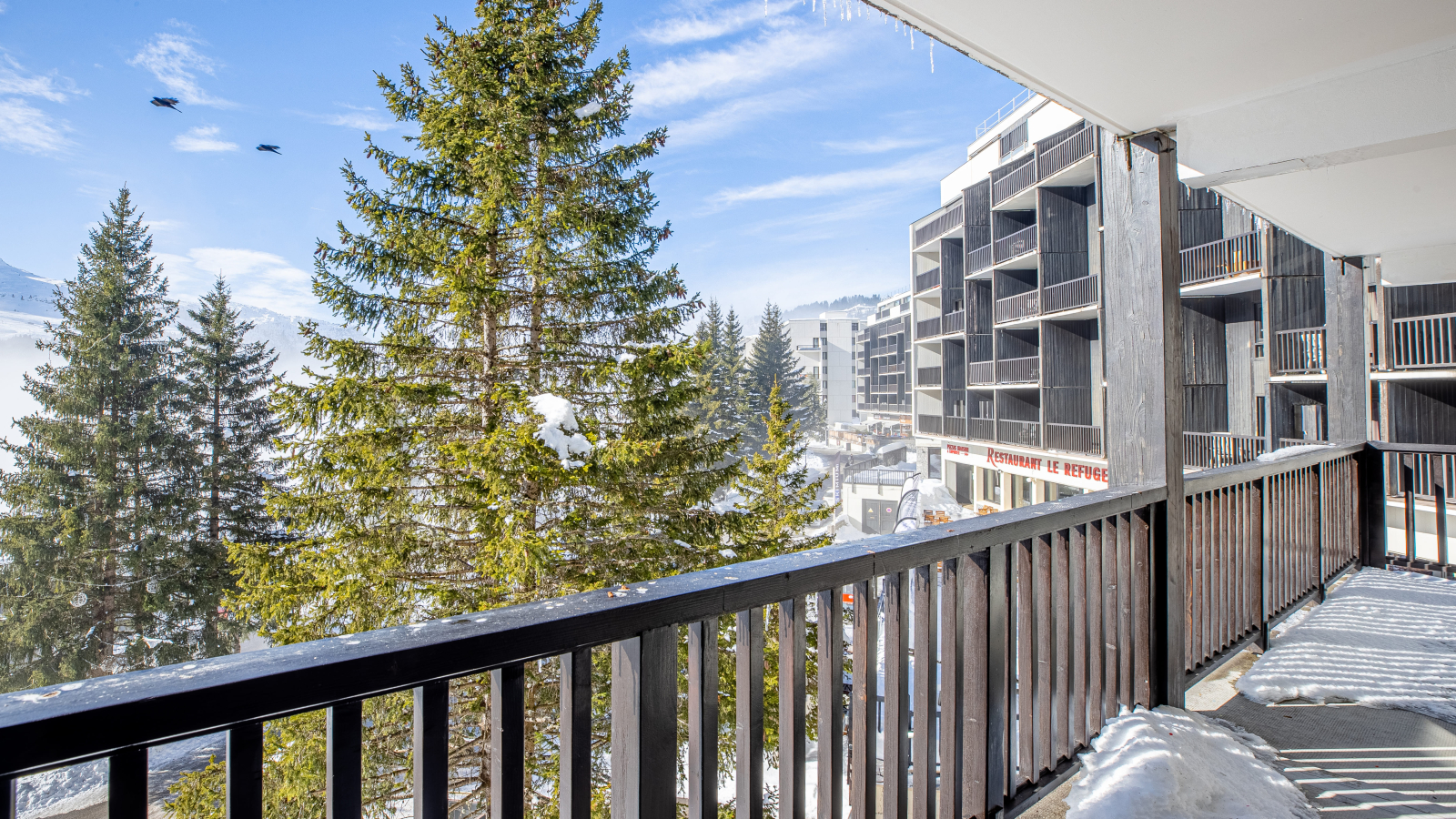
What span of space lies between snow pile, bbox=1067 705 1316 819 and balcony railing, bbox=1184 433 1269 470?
437 inches

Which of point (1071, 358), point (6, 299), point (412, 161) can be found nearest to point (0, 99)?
point (6, 299)

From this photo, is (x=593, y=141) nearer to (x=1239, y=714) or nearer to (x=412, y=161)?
(x=412, y=161)

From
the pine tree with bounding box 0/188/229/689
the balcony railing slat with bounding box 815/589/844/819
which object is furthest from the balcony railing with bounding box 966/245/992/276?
the pine tree with bounding box 0/188/229/689

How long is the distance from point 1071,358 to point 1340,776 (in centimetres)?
1500

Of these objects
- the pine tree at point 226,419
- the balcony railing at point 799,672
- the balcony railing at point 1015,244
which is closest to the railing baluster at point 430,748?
the balcony railing at point 799,672

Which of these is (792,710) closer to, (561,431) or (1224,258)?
(561,431)

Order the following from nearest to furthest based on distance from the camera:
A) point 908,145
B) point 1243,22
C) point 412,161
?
point 1243,22 < point 412,161 < point 908,145

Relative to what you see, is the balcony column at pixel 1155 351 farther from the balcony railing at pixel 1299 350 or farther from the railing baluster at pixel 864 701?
the balcony railing at pixel 1299 350

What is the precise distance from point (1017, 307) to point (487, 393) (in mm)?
13899

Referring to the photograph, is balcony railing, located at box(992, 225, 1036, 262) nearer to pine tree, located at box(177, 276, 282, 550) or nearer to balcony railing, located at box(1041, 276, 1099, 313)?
balcony railing, located at box(1041, 276, 1099, 313)

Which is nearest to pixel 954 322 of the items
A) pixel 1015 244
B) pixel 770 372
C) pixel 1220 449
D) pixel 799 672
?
pixel 1015 244

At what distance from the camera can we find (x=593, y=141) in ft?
27.5

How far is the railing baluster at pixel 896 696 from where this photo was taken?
1.28 metres

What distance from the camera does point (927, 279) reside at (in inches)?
877
